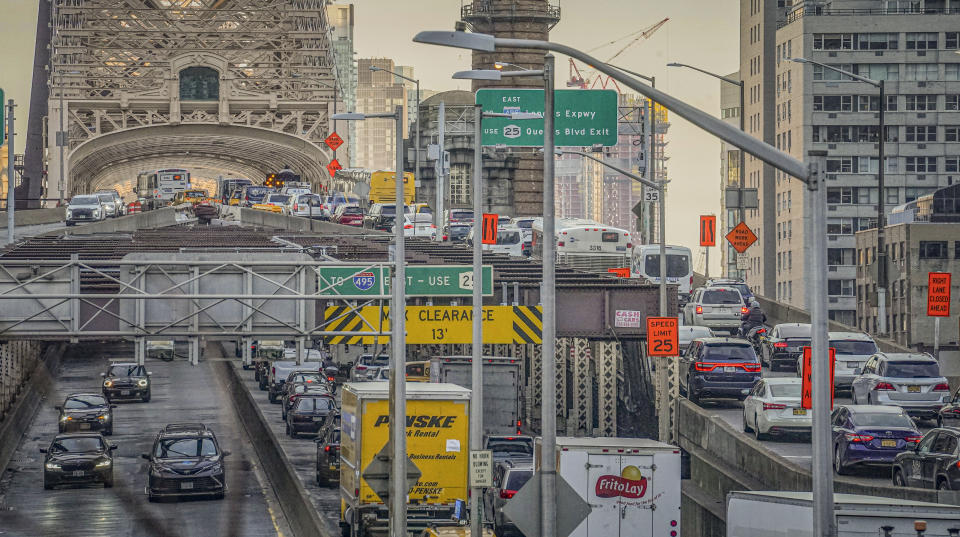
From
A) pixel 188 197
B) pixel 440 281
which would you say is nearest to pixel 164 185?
pixel 188 197

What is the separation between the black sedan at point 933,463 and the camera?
84.4ft

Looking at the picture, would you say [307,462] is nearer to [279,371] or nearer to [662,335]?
[662,335]

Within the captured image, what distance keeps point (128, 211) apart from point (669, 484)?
82007 millimetres

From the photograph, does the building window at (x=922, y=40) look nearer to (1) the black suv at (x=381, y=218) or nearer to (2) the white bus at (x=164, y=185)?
(1) the black suv at (x=381, y=218)

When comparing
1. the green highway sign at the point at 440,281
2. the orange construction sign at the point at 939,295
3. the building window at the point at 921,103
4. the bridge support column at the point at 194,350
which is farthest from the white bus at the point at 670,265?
the building window at the point at 921,103

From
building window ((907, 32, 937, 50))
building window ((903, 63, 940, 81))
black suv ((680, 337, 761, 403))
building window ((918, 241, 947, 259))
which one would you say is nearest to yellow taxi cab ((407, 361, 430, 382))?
black suv ((680, 337, 761, 403))

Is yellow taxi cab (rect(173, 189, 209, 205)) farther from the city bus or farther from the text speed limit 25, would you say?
the text speed limit 25

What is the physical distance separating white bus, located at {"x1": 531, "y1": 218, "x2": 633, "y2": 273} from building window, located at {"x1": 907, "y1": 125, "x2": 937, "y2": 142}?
63.9m

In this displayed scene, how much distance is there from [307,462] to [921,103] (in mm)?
86483

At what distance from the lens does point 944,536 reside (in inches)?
713

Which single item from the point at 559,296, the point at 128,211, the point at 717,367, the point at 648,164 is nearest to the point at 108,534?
the point at 559,296

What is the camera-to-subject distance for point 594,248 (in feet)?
209

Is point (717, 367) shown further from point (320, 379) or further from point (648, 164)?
point (320, 379)

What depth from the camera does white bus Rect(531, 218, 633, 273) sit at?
63250mm
